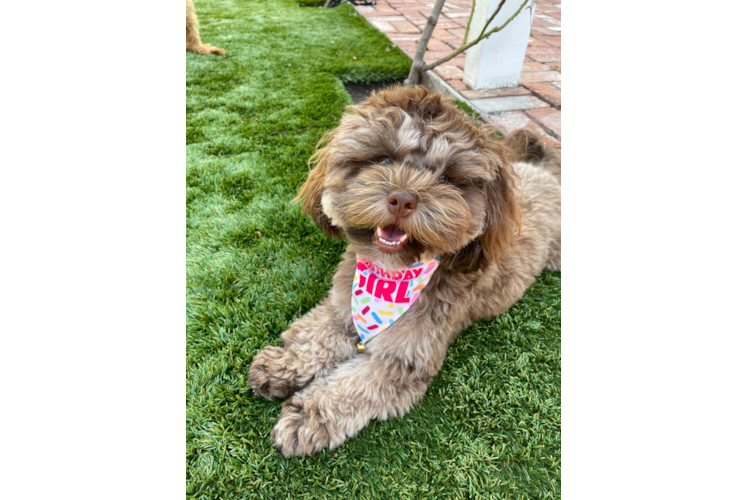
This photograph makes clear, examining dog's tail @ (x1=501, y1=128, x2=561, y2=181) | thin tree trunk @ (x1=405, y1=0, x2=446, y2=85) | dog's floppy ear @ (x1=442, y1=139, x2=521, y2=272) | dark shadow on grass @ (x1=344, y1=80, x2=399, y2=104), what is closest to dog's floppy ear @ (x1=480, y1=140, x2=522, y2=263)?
dog's floppy ear @ (x1=442, y1=139, x2=521, y2=272)

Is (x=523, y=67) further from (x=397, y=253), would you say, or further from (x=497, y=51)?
(x=397, y=253)

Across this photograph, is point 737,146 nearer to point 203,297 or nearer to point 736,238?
point 736,238

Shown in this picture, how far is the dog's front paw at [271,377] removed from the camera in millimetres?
2168

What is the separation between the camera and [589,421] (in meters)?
1.48

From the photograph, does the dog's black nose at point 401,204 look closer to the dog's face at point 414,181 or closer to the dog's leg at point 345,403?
the dog's face at point 414,181

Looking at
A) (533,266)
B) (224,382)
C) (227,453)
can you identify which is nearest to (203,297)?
(224,382)

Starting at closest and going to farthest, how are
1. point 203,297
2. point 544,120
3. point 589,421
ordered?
1. point 589,421
2. point 203,297
3. point 544,120

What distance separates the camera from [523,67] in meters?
5.60

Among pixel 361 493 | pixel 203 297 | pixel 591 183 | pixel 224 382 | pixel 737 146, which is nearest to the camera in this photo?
pixel 737 146

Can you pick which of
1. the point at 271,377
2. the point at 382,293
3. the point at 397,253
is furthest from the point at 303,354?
the point at 397,253

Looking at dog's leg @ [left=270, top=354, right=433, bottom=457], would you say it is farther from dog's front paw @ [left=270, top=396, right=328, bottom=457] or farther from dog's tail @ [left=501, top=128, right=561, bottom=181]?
dog's tail @ [left=501, top=128, right=561, bottom=181]

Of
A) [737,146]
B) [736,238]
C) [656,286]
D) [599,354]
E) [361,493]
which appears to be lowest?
[361,493]

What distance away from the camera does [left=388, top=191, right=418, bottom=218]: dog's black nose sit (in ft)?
5.32

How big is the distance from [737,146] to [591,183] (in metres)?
0.40
